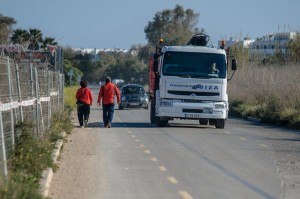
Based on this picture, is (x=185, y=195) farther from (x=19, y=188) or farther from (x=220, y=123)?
(x=220, y=123)

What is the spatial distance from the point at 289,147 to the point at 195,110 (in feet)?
23.0

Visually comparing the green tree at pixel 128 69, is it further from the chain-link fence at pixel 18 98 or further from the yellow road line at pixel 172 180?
the yellow road line at pixel 172 180

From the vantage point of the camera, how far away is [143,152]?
1958cm

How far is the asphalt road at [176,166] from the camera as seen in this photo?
508 inches

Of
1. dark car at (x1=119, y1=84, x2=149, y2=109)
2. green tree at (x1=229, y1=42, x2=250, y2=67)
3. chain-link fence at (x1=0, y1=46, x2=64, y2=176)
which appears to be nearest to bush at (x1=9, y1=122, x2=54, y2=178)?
chain-link fence at (x1=0, y1=46, x2=64, y2=176)

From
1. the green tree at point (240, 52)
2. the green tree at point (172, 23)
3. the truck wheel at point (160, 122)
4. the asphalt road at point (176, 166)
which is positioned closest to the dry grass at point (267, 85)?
the green tree at point (240, 52)

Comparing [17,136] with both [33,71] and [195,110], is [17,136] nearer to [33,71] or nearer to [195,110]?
[33,71]

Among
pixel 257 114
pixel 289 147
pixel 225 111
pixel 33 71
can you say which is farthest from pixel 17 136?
pixel 257 114

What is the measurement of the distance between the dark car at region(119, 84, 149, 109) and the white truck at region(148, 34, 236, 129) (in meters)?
24.8

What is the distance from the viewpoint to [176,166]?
16.5 meters

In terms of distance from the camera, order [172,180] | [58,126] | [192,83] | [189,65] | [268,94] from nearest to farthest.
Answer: [172,180]
[58,126]
[192,83]
[189,65]
[268,94]

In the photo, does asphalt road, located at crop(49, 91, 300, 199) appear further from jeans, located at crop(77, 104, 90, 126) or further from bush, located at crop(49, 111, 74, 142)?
jeans, located at crop(77, 104, 90, 126)

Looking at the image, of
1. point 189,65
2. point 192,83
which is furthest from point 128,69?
point 192,83

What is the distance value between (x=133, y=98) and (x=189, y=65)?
2533 cm
